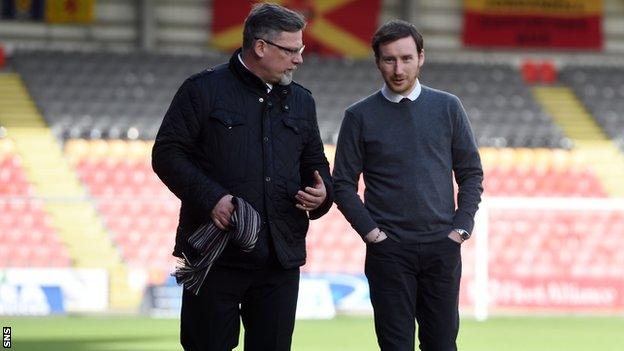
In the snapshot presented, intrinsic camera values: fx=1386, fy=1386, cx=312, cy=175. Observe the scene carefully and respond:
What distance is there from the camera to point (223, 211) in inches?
185

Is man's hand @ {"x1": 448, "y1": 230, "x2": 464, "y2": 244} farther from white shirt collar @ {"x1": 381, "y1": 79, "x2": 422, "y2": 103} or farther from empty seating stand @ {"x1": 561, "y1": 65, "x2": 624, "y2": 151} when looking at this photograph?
empty seating stand @ {"x1": 561, "y1": 65, "x2": 624, "y2": 151}

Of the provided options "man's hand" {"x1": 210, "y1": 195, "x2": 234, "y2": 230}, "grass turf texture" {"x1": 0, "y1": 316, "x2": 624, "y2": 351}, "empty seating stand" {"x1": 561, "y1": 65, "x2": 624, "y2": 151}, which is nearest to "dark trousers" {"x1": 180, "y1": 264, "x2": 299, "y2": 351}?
"man's hand" {"x1": 210, "y1": 195, "x2": 234, "y2": 230}

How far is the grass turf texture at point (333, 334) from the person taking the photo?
33.0 ft

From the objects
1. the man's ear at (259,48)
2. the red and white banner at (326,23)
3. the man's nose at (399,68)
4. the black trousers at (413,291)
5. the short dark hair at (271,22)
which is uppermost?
the short dark hair at (271,22)

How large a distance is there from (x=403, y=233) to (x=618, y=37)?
1946 centimetres

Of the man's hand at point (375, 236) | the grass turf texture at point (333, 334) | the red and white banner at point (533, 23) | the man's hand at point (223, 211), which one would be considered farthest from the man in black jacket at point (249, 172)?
the red and white banner at point (533, 23)

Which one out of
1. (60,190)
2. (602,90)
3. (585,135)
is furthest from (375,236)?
(602,90)

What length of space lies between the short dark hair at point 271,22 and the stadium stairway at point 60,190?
26.5 feet

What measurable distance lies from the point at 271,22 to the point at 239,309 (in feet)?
3.42

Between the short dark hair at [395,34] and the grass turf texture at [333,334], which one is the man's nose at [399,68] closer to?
the short dark hair at [395,34]

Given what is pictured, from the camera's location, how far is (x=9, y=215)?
13258mm

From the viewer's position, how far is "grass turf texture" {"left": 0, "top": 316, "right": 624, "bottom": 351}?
1007 cm

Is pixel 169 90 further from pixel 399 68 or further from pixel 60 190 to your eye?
pixel 399 68

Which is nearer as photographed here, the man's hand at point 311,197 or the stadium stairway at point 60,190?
the man's hand at point 311,197
